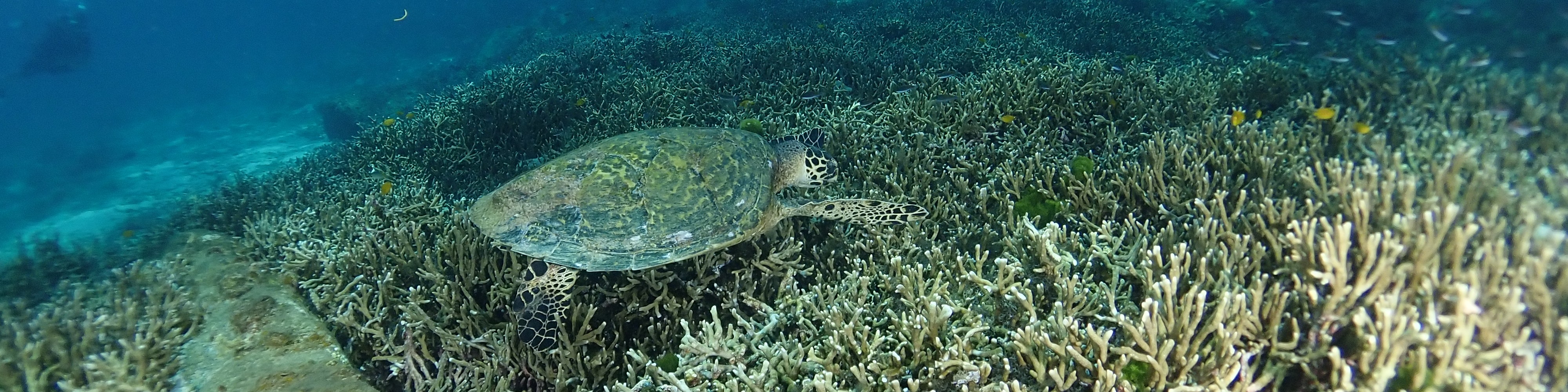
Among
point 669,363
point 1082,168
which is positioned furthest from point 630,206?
point 1082,168

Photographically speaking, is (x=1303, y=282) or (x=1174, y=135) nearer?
(x=1303, y=282)

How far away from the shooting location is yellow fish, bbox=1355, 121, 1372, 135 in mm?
4340

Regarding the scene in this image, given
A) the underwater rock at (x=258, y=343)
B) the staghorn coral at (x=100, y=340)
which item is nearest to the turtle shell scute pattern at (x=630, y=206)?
the underwater rock at (x=258, y=343)

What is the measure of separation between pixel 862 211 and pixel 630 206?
1.63 meters

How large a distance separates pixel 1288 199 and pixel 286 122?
30488mm

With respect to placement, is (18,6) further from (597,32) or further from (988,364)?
(988,364)

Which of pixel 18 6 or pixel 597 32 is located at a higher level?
pixel 18 6

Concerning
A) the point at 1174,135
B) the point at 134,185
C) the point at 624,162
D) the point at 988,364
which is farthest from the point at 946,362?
the point at 134,185

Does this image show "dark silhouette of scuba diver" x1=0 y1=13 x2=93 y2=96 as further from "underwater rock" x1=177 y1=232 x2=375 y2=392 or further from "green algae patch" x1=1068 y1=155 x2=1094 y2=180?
"green algae patch" x1=1068 y1=155 x2=1094 y2=180

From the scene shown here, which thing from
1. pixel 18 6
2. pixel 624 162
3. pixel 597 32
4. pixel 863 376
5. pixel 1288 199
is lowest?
pixel 863 376

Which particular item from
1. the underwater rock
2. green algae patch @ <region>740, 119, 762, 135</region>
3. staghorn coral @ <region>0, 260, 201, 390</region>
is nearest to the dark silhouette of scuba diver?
staghorn coral @ <region>0, 260, 201, 390</region>

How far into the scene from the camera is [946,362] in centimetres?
259

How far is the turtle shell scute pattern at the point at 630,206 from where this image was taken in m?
3.70

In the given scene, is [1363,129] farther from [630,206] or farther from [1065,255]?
[630,206]
